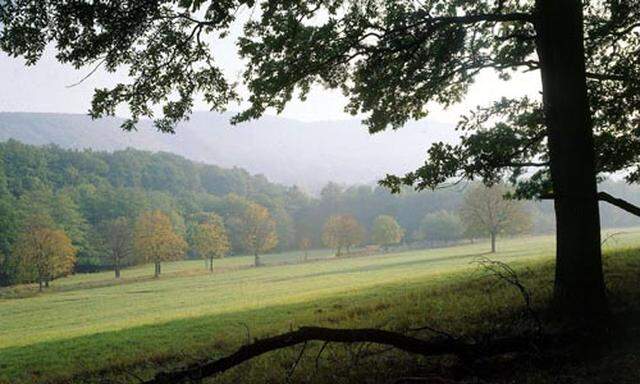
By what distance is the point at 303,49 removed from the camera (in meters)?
9.67

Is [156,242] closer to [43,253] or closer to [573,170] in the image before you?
[43,253]

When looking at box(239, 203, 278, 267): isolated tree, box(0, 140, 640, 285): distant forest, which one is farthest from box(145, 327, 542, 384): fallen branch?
box(239, 203, 278, 267): isolated tree

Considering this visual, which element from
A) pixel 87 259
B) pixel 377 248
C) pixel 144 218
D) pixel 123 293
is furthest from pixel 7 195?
pixel 377 248

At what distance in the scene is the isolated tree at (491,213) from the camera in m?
67.6

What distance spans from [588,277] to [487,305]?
3.71 m

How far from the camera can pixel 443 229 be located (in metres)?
104

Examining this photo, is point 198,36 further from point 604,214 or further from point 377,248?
point 604,214

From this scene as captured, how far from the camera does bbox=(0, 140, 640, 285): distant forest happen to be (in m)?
92.1

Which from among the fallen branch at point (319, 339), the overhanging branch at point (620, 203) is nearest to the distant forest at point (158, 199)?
the fallen branch at point (319, 339)

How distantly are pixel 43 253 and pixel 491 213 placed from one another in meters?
62.2

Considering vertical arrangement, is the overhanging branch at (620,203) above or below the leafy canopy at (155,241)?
above

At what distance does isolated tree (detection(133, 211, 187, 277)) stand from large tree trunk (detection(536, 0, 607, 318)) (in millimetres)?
71072

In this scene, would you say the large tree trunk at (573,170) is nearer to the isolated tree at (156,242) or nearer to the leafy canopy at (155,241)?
the isolated tree at (156,242)

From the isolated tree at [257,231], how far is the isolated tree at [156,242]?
14.3 metres
